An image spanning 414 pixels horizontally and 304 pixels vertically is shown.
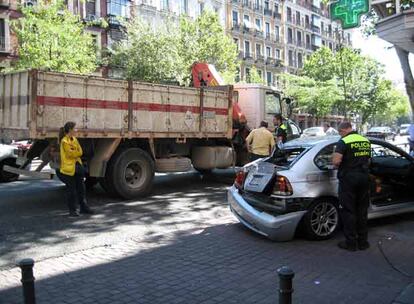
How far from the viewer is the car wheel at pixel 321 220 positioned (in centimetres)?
676

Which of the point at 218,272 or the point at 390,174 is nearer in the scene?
the point at 218,272

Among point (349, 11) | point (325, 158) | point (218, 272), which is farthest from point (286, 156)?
point (349, 11)

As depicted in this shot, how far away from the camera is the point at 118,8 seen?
42.2m

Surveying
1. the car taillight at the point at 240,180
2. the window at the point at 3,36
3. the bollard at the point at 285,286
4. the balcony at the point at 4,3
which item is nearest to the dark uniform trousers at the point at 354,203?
the car taillight at the point at 240,180

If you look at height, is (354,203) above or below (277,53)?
below

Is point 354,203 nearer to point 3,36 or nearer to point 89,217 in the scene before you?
point 89,217

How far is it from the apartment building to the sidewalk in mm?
52491

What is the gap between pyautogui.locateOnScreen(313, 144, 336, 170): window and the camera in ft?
23.0

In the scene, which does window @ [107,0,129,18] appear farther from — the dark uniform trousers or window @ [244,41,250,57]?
the dark uniform trousers

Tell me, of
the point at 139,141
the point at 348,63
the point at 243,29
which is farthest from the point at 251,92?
the point at 243,29

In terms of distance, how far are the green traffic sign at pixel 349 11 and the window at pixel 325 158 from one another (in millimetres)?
4496

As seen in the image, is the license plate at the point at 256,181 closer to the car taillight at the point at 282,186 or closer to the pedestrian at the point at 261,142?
the car taillight at the point at 282,186

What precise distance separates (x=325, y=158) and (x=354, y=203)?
0.90m

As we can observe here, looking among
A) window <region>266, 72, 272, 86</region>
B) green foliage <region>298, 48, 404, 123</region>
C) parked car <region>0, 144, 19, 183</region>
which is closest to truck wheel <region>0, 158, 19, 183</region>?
parked car <region>0, 144, 19, 183</region>
